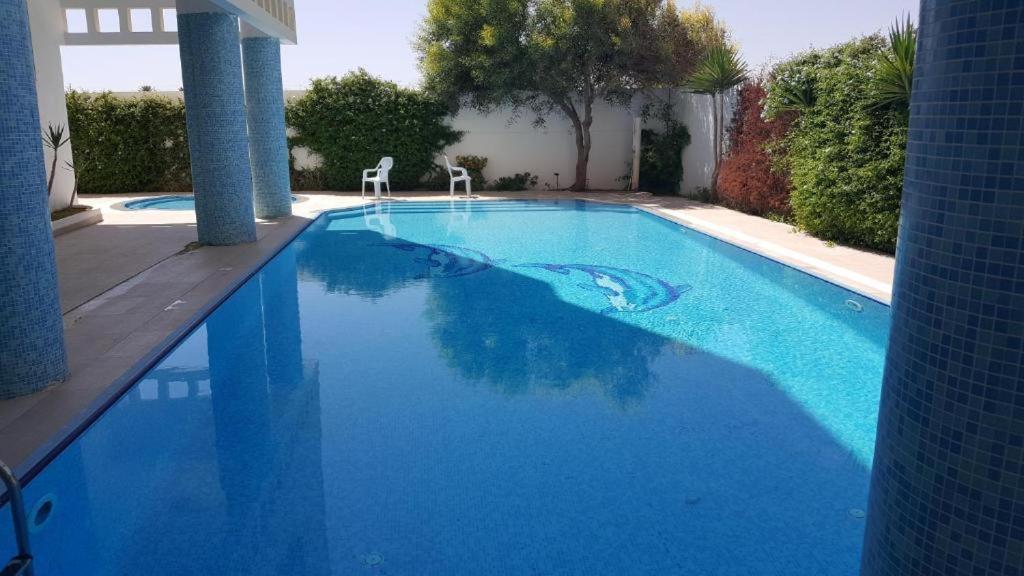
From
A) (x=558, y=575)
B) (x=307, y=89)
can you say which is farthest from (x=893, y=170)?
(x=307, y=89)

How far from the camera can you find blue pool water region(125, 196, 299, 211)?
14938 millimetres

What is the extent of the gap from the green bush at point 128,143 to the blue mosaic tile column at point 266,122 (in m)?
5.67

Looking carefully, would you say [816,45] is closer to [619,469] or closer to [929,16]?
[619,469]

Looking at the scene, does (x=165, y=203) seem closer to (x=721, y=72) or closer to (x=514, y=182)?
(x=514, y=182)

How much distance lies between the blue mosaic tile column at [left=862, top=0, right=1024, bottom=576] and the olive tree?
→ 46.2 ft

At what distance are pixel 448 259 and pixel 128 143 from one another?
1068cm

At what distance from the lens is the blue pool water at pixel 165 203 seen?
1494 centimetres

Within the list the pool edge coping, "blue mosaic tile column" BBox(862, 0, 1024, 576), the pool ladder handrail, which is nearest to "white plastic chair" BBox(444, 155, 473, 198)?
the pool edge coping

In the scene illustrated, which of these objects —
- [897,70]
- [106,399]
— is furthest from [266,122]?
[897,70]

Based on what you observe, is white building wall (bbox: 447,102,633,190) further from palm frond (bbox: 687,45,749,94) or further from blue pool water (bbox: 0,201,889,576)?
blue pool water (bbox: 0,201,889,576)

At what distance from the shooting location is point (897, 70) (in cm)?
785

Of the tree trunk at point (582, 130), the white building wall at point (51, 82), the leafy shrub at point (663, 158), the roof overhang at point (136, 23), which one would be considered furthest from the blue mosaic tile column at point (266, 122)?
the leafy shrub at point (663, 158)

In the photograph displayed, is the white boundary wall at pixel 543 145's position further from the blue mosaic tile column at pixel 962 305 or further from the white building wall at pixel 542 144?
the blue mosaic tile column at pixel 962 305

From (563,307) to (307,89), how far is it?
12.3 m
